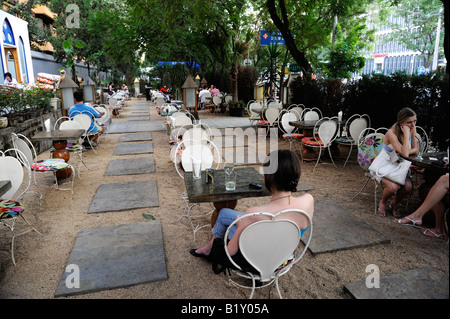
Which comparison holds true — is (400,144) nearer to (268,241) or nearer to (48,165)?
(268,241)

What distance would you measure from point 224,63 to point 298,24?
6051mm

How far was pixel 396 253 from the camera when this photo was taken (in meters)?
3.03

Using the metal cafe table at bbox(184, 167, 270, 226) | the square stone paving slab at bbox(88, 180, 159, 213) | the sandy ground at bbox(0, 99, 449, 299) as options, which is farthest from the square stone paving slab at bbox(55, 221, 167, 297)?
the metal cafe table at bbox(184, 167, 270, 226)

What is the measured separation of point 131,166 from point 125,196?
1.73 metres

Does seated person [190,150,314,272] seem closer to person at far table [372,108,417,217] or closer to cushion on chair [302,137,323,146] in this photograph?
person at far table [372,108,417,217]

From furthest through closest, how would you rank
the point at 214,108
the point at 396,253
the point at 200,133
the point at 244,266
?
the point at 214,108
the point at 200,133
the point at 396,253
the point at 244,266

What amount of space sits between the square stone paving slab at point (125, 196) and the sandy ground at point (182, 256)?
Answer: 0.37ft

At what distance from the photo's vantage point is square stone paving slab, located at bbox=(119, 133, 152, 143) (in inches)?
349

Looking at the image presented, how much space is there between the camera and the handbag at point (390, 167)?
146 inches

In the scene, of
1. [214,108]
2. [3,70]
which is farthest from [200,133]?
[3,70]

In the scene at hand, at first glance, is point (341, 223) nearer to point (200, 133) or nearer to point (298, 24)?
point (200, 133)

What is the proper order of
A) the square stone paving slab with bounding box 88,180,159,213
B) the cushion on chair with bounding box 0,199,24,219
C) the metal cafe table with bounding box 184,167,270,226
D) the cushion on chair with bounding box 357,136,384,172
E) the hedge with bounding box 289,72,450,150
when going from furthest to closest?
the hedge with bounding box 289,72,450,150
the cushion on chair with bounding box 357,136,384,172
the square stone paving slab with bounding box 88,180,159,213
the cushion on chair with bounding box 0,199,24,219
the metal cafe table with bounding box 184,167,270,226

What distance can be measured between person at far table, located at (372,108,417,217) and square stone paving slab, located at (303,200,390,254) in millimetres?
506
